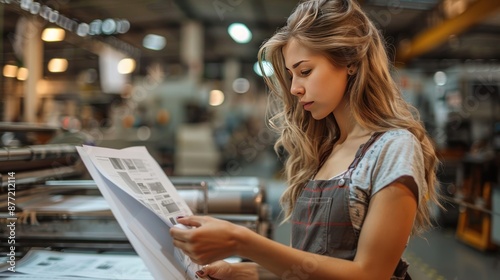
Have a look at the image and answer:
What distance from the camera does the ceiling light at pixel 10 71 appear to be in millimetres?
1743

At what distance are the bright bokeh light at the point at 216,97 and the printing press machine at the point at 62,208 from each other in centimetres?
1122

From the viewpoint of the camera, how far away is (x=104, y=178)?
75 centimetres

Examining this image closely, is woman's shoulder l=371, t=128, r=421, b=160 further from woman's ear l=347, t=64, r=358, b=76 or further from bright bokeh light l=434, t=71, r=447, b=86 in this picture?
bright bokeh light l=434, t=71, r=447, b=86

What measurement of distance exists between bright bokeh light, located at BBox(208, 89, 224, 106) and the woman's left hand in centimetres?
1201

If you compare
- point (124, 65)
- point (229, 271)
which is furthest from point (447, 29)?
point (229, 271)

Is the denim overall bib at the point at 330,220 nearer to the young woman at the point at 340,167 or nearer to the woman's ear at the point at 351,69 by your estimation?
the young woman at the point at 340,167

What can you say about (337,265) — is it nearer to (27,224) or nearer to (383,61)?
(383,61)

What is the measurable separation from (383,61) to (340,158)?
229 millimetres

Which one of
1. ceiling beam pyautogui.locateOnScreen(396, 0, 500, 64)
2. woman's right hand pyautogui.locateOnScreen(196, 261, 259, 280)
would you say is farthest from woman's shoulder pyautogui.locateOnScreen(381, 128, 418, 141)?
ceiling beam pyautogui.locateOnScreen(396, 0, 500, 64)

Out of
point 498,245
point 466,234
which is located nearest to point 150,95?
point 466,234

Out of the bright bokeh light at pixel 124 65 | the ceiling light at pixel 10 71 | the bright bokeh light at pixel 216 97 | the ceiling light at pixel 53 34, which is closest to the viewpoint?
the ceiling light at pixel 10 71

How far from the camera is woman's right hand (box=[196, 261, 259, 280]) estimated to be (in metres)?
0.86

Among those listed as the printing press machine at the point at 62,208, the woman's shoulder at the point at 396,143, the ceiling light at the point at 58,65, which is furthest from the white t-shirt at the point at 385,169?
the ceiling light at the point at 58,65

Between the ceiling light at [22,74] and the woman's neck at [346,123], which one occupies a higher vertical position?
the ceiling light at [22,74]
